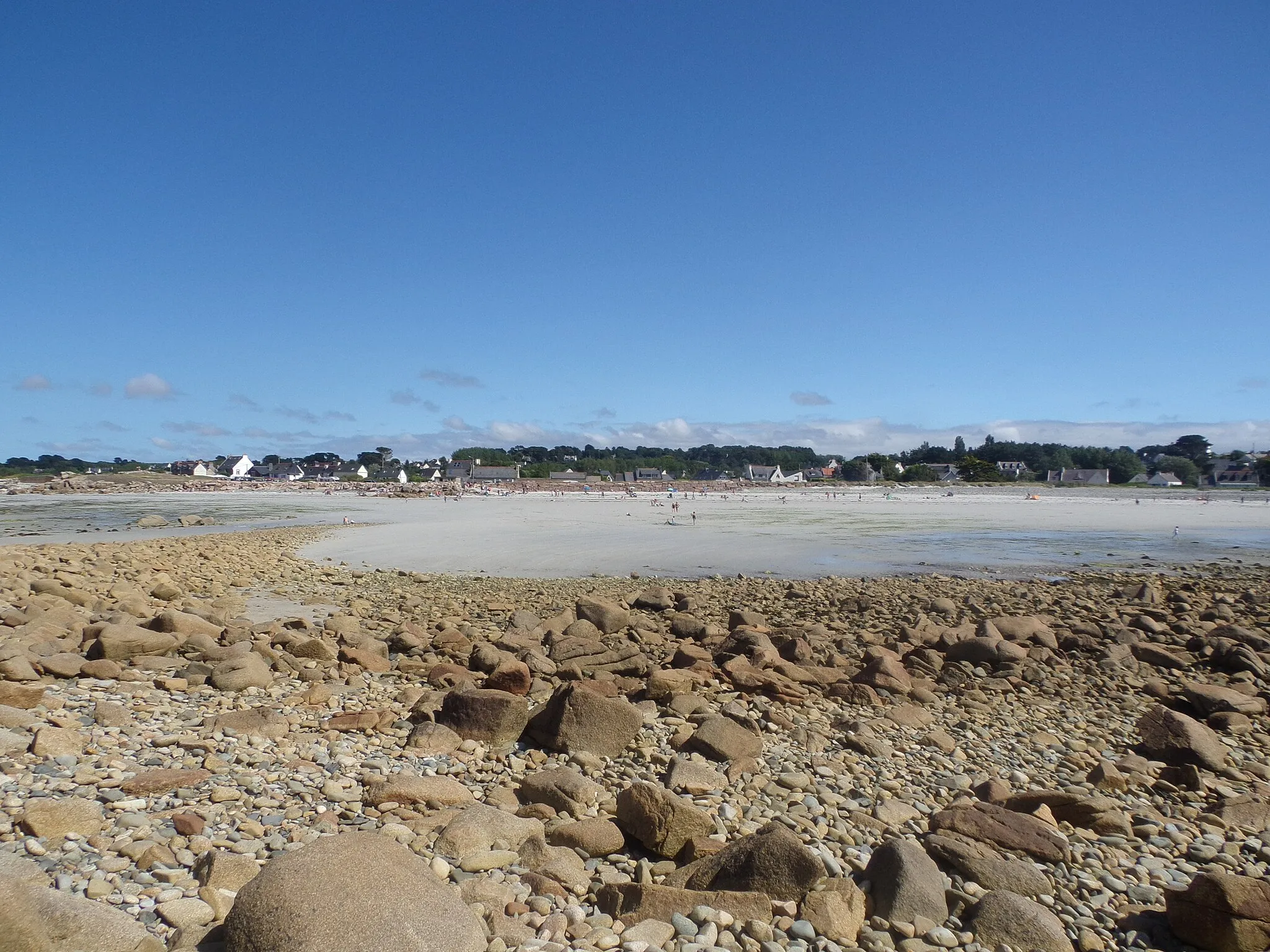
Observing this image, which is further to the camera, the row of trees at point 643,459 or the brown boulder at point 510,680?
the row of trees at point 643,459


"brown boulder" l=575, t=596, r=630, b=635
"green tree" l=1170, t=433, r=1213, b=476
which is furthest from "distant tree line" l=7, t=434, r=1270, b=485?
"brown boulder" l=575, t=596, r=630, b=635

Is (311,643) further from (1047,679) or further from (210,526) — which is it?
(210,526)

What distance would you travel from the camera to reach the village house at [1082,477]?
383ft


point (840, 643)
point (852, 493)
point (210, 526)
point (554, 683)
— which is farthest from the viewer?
point (852, 493)

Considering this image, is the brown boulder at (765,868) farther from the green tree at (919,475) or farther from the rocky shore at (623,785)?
the green tree at (919,475)

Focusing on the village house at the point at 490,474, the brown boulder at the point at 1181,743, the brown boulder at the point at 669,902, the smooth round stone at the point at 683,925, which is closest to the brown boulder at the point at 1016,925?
the brown boulder at the point at 669,902

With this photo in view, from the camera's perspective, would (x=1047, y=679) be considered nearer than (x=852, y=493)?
Yes

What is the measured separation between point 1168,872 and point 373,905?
4861mm


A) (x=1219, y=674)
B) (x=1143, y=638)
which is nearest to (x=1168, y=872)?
(x=1219, y=674)

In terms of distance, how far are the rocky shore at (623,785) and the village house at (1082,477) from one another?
123m

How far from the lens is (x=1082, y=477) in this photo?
12138 centimetres

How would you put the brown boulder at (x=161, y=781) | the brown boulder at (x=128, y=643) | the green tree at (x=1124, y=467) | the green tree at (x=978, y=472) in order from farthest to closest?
the green tree at (x=1124, y=467)
the green tree at (x=978, y=472)
the brown boulder at (x=128, y=643)
the brown boulder at (x=161, y=781)

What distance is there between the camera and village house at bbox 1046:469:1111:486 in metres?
117

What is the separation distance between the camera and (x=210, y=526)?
119 feet
